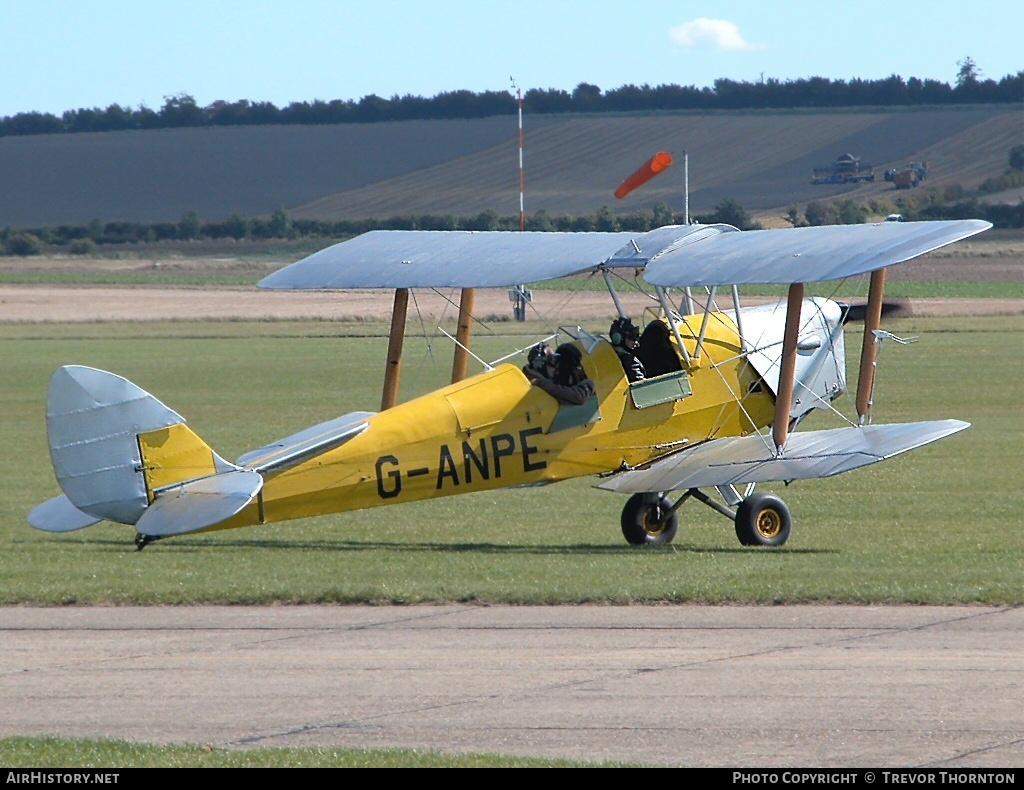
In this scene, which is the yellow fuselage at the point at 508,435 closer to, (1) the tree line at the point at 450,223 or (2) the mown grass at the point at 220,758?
(2) the mown grass at the point at 220,758

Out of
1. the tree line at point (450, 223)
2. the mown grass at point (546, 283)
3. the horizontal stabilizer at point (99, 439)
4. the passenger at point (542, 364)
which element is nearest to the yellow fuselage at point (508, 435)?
the passenger at point (542, 364)

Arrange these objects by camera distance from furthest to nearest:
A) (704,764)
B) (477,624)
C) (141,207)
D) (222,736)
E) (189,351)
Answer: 1. (141,207)
2. (189,351)
3. (477,624)
4. (222,736)
5. (704,764)

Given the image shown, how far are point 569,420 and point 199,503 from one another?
3.22 meters

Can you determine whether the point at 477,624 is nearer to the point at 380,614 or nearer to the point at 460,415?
the point at 380,614

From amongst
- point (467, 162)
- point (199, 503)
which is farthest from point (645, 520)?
point (467, 162)

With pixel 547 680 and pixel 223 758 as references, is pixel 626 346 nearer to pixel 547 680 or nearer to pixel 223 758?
pixel 547 680

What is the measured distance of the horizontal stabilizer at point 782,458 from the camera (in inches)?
466

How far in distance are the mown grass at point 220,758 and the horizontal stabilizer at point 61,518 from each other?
4.24m

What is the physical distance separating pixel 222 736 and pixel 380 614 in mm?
2884

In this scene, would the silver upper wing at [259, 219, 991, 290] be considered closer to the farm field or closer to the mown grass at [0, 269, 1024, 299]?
the mown grass at [0, 269, 1024, 299]

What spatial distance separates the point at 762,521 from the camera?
12.4 m

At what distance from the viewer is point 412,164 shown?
95875 millimetres

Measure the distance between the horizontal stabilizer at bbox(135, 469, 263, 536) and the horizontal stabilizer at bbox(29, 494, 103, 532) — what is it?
2.17ft
